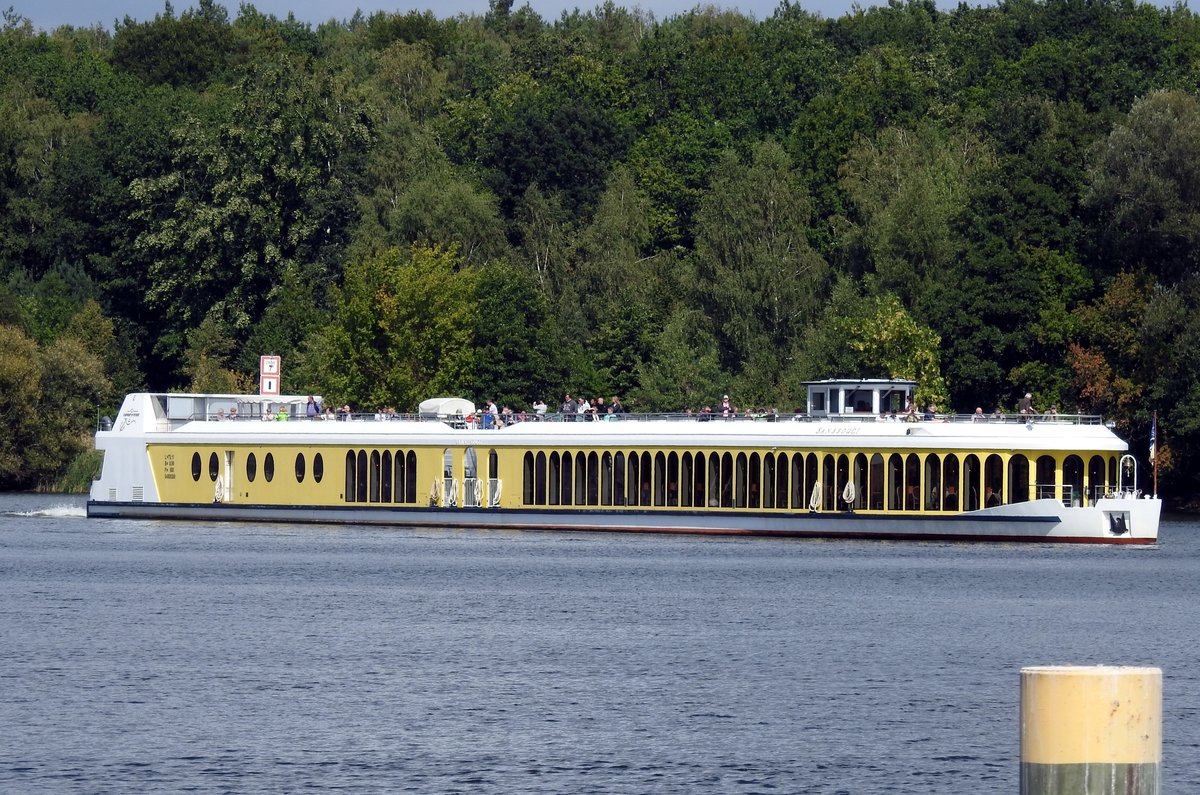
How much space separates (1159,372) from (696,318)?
26624mm

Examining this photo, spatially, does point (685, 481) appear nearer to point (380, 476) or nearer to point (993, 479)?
point (993, 479)

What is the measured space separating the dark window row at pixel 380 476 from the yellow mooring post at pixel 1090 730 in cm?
6777

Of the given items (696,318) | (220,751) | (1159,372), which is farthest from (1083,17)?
(220,751)

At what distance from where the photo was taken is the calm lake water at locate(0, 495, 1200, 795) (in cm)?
3112

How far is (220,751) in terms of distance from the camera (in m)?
32.1

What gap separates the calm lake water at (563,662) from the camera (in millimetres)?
31125

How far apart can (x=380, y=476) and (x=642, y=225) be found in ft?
146

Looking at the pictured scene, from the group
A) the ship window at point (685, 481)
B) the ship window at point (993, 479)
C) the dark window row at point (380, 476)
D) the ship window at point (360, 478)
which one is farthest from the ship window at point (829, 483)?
the ship window at point (360, 478)

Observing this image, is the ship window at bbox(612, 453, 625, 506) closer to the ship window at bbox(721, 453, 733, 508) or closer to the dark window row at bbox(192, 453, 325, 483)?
the ship window at bbox(721, 453, 733, 508)

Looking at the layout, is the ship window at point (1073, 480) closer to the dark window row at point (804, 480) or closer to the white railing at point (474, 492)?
the dark window row at point (804, 480)

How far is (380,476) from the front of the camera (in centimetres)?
8419

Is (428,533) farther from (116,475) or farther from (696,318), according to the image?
(696,318)

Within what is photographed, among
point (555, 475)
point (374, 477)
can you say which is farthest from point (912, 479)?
point (374, 477)

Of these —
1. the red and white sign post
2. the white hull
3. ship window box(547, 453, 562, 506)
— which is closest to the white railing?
the white hull
